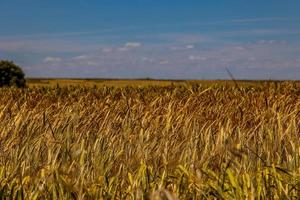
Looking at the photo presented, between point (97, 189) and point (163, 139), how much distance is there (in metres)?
2.16

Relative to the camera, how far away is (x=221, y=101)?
11336 millimetres

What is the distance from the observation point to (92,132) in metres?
6.15

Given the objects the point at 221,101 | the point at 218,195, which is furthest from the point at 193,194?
the point at 221,101

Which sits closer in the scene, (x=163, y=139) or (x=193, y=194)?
(x=193, y=194)

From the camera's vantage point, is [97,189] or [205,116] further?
[205,116]

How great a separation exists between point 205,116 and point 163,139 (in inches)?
152

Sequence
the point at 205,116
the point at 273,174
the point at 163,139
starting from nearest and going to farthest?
the point at 273,174 < the point at 163,139 < the point at 205,116

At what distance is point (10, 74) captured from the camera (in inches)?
1779

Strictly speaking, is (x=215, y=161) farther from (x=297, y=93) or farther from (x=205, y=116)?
(x=297, y=93)

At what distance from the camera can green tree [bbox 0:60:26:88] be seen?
4456 cm

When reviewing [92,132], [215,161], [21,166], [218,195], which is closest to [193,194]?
[218,195]

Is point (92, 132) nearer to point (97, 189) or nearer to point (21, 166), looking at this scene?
point (21, 166)

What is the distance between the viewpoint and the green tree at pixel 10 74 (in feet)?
146

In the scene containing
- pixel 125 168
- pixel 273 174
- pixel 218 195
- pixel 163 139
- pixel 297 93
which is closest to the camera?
pixel 218 195
